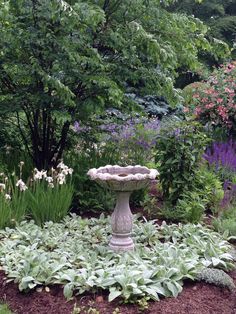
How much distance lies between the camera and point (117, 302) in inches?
153

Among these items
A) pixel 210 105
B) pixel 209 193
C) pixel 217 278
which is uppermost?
pixel 210 105

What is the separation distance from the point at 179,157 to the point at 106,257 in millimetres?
2009

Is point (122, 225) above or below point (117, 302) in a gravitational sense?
above

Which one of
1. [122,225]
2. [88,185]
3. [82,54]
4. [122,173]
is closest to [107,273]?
[122,225]

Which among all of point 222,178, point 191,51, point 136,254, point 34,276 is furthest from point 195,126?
point 34,276

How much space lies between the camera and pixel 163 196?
22.0 feet

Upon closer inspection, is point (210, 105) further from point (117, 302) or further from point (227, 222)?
point (117, 302)

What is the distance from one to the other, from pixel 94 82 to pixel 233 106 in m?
4.19

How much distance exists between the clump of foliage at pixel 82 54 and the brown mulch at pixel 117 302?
2120 millimetres

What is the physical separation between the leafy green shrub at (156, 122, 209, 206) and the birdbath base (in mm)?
1475

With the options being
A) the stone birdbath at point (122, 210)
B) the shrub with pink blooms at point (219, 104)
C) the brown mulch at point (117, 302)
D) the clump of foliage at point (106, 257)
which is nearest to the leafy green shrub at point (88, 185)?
the clump of foliage at point (106, 257)

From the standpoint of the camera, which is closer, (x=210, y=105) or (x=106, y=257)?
(x=106, y=257)

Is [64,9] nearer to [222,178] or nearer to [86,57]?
[86,57]

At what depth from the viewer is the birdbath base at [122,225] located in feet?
15.8
